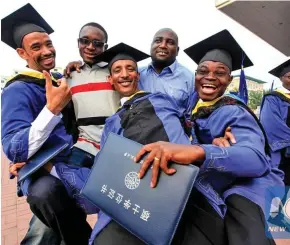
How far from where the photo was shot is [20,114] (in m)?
1.72

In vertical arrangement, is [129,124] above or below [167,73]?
below

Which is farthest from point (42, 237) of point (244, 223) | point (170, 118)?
point (244, 223)

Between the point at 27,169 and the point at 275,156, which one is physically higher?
the point at 27,169

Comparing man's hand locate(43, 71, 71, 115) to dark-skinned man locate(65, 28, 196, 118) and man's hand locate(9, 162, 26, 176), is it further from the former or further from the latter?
dark-skinned man locate(65, 28, 196, 118)

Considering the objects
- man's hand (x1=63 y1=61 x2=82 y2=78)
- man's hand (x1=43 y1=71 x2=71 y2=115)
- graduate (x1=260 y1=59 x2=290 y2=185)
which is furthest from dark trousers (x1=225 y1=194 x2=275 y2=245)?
graduate (x1=260 y1=59 x2=290 y2=185)

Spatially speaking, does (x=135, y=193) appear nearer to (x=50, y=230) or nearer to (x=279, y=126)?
(x=50, y=230)

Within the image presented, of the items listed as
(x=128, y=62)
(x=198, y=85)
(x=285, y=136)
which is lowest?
(x=285, y=136)

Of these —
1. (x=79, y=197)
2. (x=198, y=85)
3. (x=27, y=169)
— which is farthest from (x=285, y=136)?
(x=27, y=169)

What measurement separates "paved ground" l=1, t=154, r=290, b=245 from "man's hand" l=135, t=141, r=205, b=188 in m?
1.87

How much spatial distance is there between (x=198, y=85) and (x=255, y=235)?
1081mm

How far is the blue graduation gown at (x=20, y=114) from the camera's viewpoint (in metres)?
1.64

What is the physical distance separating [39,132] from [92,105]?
61cm

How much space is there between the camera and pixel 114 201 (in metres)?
1.27

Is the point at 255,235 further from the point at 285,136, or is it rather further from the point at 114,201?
the point at 285,136
